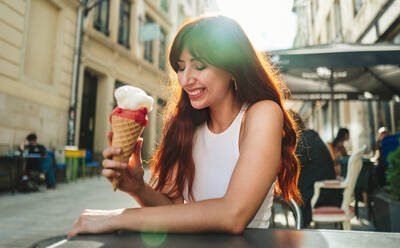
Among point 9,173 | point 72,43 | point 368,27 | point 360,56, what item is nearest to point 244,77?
point 360,56

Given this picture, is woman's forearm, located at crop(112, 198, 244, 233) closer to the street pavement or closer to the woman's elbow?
the woman's elbow

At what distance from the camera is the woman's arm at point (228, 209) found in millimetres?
888

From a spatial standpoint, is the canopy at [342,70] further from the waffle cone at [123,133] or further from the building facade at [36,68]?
the building facade at [36,68]

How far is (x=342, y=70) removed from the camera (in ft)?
20.2

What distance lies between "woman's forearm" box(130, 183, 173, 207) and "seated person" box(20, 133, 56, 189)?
278 inches

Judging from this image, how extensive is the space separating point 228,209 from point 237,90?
684 mm

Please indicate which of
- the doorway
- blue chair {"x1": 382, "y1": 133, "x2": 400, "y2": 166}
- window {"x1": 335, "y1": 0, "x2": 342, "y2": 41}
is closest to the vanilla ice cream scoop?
blue chair {"x1": 382, "y1": 133, "x2": 400, "y2": 166}

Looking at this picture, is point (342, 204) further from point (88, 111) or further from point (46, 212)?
point (88, 111)

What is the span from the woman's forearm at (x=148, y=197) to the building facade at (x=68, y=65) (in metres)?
0.75

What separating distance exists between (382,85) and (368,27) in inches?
146

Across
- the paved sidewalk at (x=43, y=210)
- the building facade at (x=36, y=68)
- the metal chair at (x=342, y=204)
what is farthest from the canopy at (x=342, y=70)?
the building facade at (x=36, y=68)

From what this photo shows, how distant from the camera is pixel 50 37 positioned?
9.28 m

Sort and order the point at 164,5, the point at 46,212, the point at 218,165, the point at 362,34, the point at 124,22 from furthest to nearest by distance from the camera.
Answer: the point at 164,5 < the point at 124,22 < the point at 362,34 < the point at 46,212 < the point at 218,165

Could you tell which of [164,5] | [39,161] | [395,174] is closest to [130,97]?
[395,174]
